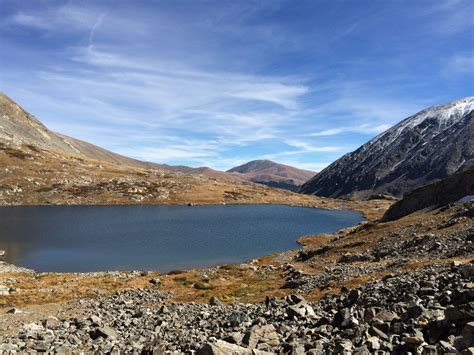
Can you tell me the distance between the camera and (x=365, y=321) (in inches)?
851

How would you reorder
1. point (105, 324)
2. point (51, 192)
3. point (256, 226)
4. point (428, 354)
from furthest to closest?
point (51, 192)
point (256, 226)
point (105, 324)
point (428, 354)

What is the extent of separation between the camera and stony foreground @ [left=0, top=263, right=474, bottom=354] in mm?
16812

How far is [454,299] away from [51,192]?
205 m

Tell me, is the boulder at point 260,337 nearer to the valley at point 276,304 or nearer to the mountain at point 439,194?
the valley at point 276,304

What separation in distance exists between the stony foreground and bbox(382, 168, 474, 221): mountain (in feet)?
184

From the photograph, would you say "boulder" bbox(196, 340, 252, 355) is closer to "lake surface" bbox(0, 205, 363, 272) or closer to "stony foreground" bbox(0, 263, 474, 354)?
"stony foreground" bbox(0, 263, 474, 354)

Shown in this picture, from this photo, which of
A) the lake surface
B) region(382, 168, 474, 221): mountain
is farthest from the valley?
region(382, 168, 474, 221): mountain

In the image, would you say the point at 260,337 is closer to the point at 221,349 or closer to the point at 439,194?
the point at 221,349

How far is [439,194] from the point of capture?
3420 inches

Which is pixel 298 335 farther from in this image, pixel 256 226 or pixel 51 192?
pixel 51 192

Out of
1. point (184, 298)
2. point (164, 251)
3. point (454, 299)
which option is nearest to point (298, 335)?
point (454, 299)

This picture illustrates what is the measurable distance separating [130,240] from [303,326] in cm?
8216

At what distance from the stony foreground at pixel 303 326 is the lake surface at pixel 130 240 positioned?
41.9 m

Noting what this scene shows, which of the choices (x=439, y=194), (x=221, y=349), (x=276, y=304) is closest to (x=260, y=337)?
(x=221, y=349)
